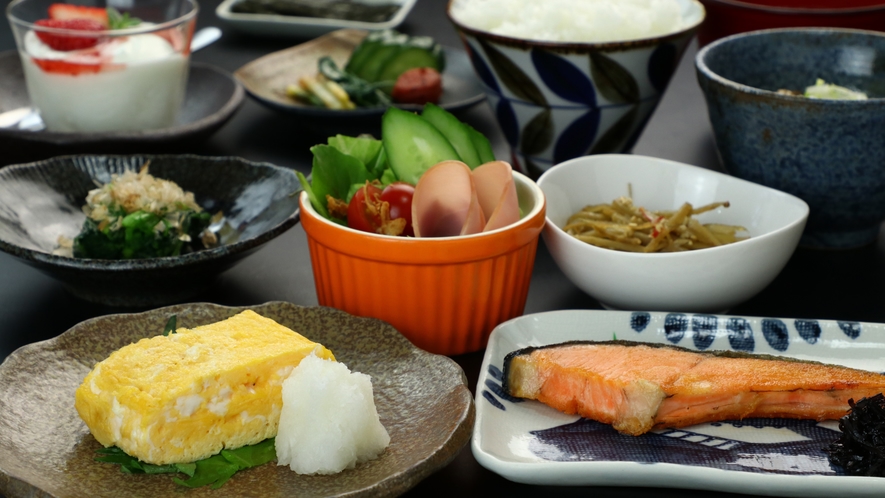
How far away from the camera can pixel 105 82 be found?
1.75m

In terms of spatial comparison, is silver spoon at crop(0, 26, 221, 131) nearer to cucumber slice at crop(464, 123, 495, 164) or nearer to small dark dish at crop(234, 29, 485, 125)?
small dark dish at crop(234, 29, 485, 125)

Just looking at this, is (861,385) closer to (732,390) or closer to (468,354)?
(732,390)

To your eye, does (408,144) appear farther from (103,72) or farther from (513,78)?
(103,72)

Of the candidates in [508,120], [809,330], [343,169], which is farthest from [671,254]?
[508,120]

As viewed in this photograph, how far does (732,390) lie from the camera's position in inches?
38.9

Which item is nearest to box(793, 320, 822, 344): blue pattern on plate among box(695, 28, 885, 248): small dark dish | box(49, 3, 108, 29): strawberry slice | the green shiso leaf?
box(695, 28, 885, 248): small dark dish

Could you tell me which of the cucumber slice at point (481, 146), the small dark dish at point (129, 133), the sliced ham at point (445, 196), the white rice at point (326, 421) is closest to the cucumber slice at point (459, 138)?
the cucumber slice at point (481, 146)

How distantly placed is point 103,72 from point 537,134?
2.68 feet

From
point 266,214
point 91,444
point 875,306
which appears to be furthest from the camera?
point 266,214

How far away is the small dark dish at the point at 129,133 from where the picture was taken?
1.66 meters

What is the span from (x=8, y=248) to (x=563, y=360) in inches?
28.7

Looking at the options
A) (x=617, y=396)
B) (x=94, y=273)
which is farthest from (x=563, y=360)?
(x=94, y=273)

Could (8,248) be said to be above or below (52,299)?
above

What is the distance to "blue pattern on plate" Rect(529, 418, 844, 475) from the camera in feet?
3.07
